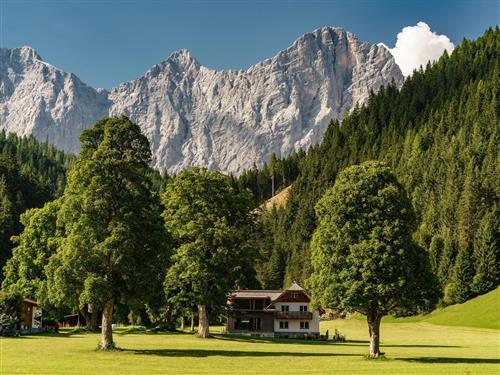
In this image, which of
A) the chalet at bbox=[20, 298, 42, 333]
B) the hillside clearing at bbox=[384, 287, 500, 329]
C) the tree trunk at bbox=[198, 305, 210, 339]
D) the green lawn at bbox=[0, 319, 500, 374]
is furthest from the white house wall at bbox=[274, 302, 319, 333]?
the green lawn at bbox=[0, 319, 500, 374]

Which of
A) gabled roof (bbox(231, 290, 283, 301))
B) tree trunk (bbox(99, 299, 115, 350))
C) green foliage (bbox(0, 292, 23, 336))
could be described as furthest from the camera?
gabled roof (bbox(231, 290, 283, 301))

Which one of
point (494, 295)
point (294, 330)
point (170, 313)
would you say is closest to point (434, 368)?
point (170, 313)

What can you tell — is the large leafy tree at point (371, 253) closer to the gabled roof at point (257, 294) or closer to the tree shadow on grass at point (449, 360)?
the tree shadow on grass at point (449, 360)

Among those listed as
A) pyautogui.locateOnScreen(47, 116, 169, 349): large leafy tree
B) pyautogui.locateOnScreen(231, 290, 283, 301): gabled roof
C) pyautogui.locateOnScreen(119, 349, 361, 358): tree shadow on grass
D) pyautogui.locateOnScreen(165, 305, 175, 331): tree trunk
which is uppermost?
pyautogui.locateOnScreen(47, 116, 169, 349): large leafy tree

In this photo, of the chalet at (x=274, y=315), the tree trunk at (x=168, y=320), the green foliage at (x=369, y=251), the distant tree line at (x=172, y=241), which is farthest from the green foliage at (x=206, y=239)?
the chalet at (x=274, y=315)

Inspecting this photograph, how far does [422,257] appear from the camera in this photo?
4609 cm

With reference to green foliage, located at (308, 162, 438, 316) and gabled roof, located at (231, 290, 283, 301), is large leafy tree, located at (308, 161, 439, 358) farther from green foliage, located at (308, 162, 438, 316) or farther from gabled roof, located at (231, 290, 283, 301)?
gabled roof, located at (231, 290, 283, 301)

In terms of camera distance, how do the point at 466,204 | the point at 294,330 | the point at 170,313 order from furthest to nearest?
1. the point at 466,204
2. the point at 294,330
3. the point at 170,313

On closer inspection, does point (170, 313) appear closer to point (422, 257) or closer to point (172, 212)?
point (172, 212)

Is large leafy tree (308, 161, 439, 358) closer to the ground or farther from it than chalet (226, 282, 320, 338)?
farther from it

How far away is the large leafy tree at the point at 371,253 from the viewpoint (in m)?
44.2

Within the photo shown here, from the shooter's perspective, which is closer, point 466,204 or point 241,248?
point 241,248

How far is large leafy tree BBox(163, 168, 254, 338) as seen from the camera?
216 feet

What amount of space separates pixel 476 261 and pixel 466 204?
67.9 feet
